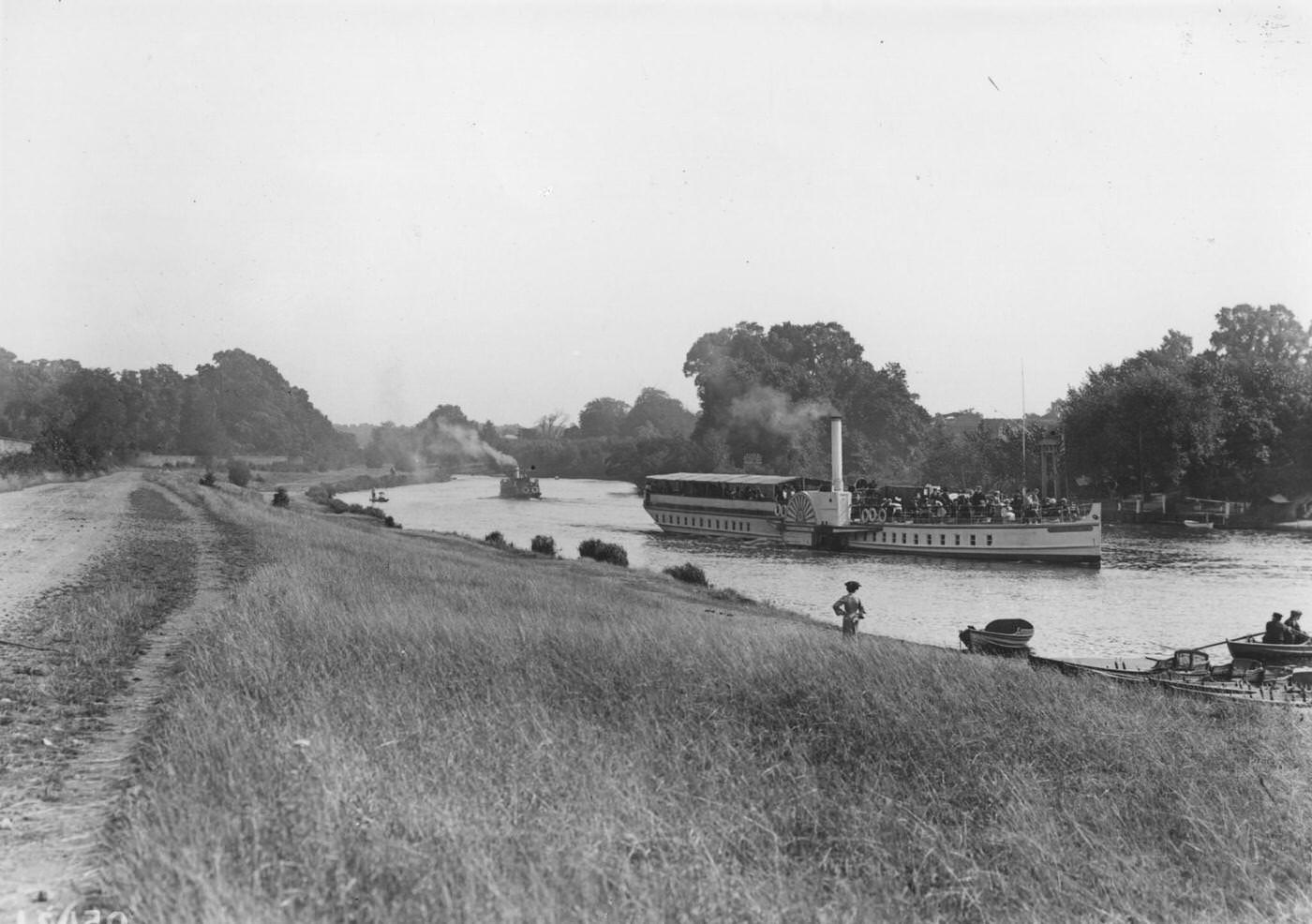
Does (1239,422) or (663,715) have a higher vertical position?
(1239,422)

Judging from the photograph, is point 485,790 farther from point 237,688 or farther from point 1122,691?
point 1122,691

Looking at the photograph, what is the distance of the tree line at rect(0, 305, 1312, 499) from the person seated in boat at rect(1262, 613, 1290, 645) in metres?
44.5

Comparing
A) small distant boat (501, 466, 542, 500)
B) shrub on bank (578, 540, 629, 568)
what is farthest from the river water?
small distant boat (501, 466, 542, 500)

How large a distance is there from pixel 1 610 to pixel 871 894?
1667 centimetres

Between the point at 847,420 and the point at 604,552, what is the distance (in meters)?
88.8

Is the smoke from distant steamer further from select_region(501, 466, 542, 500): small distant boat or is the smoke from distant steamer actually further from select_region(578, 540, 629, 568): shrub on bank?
select_region(578, 540, 629, 568): shrub on bank

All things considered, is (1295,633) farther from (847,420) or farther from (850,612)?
(847,420)

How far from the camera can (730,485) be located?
77812 millimetres

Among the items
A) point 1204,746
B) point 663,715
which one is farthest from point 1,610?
point 1204,746

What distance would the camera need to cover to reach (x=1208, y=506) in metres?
78.9

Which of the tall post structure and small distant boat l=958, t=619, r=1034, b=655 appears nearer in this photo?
small distant boat l=958, t=619, r=1034, b=655

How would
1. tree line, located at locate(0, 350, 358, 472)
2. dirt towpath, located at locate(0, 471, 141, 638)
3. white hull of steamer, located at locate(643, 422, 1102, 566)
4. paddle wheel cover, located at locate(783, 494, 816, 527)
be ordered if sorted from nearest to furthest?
1. dirt towpath, located at locate(0, 471, 141, 638)
2. white hull of steamer, located at locate(643, 422, 1102, 566)
3. paddle wheel cover, located at locate(783, 494, 816, 527)
4. tree line, located at locate(0, 350, 358, 472)

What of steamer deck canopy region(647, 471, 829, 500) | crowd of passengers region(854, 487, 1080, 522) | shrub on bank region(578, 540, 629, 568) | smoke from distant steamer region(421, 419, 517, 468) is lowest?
shrub on bank region(578, 540, 629, 568)

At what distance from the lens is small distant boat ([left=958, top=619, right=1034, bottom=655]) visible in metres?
23.7
